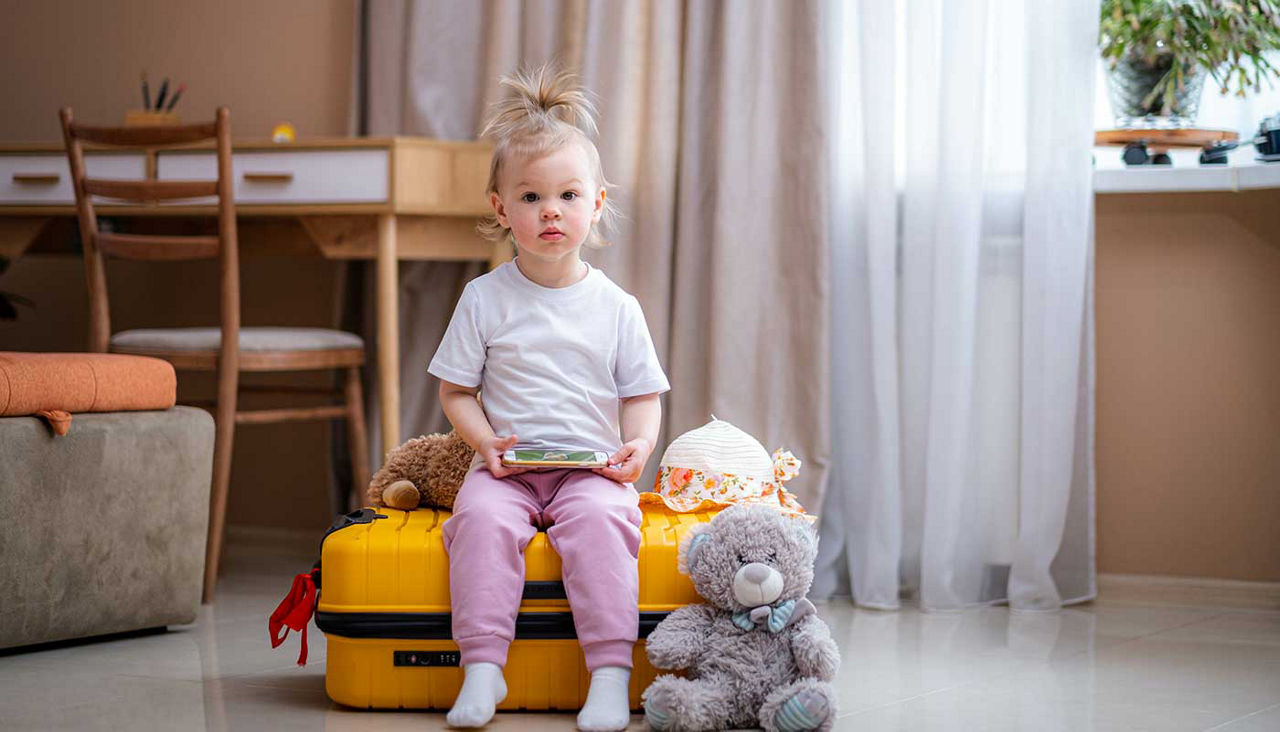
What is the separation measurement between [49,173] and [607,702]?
6.16ft

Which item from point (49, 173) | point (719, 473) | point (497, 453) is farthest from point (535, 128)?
point (49, 173)

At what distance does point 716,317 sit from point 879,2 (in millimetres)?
635

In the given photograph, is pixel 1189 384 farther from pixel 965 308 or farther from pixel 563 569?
pixel 563 569

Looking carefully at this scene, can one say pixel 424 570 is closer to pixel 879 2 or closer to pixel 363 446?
pixel 363 446

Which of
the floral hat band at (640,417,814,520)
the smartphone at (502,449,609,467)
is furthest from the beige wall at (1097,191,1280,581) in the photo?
the smartphone at (502,449,609,467)

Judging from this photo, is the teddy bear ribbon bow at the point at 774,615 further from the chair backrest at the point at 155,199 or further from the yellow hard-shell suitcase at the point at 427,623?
the chair backrest at the point at 155,199

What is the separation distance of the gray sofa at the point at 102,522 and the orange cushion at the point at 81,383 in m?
0.02

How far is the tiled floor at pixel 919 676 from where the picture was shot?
1.65m

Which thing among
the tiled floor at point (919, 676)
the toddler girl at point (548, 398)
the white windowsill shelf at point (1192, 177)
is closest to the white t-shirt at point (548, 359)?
the toddler girl at point (548, 398)

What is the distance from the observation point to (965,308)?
96.1 inches

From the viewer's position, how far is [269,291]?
10.9 feet

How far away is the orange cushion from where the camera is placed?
197 centimetres

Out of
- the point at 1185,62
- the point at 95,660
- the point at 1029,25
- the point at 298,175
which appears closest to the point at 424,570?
the point at 95,660

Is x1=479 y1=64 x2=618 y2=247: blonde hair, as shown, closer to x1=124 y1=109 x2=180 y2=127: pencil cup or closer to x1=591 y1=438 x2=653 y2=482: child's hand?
x1=591 y1=438 x2=653 y2=482: child's hand
